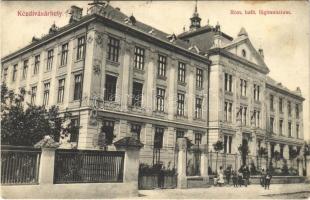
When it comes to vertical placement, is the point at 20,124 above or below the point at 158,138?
above

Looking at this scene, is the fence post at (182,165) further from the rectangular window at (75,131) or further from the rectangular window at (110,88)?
the rectangular window at (75,131)

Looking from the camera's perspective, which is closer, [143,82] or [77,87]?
[77,87]

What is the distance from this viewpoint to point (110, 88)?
21062 millimetres

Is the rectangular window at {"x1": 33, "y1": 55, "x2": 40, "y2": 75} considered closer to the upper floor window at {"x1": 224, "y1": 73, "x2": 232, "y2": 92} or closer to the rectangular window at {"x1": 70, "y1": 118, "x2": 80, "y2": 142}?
the rectangular window at {"x1": 70, "y1": 118, "x2": 80, "y2": 142}

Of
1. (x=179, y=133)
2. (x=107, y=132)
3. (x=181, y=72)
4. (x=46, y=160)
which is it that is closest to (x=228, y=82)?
(x=181, y=72)

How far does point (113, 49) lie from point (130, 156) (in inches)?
366

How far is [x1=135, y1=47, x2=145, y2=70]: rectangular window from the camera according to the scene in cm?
2277

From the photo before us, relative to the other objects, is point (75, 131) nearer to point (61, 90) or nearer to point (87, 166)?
point (61, 90)

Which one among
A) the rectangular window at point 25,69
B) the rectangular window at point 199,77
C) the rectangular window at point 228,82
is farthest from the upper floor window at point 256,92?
the rectangular window at point 25,69

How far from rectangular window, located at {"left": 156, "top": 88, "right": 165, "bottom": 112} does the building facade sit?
7 centimetres

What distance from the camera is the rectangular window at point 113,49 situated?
69.3ft

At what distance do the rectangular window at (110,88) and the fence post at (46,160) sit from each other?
9240 millimetres

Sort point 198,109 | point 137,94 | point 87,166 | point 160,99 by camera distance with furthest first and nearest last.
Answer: point 198,109
point 160,99
point 137,94
point 87,166

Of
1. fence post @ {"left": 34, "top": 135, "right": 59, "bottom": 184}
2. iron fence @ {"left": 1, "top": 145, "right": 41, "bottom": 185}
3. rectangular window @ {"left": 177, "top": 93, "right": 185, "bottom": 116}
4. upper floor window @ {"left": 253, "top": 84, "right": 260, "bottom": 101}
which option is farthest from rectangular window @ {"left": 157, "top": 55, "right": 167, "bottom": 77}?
iron fence @ {"left": 1, "top": 145, "right": 41, "bottom": 185}
